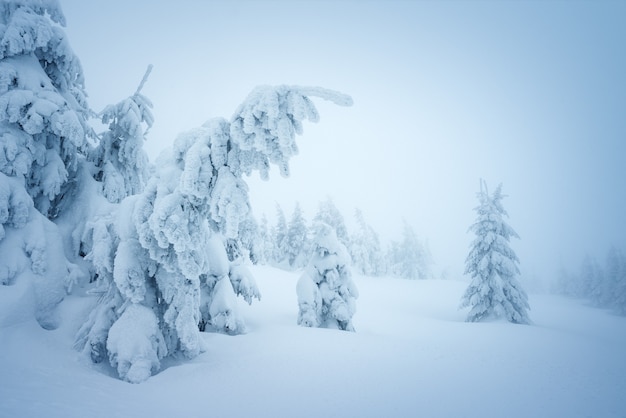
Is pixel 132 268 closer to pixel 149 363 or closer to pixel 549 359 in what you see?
pixel 149 363

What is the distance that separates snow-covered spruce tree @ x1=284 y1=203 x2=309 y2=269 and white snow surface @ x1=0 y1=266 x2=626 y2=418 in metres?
35.5

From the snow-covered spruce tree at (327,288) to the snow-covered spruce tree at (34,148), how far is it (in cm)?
936

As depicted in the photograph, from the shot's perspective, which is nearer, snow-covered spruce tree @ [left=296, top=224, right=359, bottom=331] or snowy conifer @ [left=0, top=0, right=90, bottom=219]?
snowy conifer @ [left=0, top=0, right=90, bottom=219]

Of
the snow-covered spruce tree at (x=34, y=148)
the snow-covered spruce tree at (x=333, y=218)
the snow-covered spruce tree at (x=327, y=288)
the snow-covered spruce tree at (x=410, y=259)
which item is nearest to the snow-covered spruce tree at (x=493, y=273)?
the snow-covered spruce tree at (x=327, y=288)

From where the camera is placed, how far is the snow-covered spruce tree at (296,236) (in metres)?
47.7

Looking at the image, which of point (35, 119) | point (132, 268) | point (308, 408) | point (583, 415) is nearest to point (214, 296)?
point (132, 268)

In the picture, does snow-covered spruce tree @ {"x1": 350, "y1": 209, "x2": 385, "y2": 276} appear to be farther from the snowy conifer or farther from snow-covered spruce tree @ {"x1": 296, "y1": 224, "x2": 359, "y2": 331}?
the snowy conifer

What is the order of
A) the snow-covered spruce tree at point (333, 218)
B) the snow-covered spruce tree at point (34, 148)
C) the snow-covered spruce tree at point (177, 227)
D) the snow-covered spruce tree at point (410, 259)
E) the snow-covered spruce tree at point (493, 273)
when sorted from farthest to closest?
the snow-covered spruce tree at point (410, 259) → the snow-covered spruce tree at point (333, 218) → the snow-covered spruce tree at point (493, 273) → the snow-covered spruce tree at point (34, 148) → the snow-covered spruce tree at point (177, 227)

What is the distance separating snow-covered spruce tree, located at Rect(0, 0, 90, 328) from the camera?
286 inches

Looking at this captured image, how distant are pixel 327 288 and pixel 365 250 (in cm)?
3564

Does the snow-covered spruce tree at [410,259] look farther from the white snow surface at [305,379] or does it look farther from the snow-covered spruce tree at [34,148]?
the snow-covered spruce tree at [34,148]

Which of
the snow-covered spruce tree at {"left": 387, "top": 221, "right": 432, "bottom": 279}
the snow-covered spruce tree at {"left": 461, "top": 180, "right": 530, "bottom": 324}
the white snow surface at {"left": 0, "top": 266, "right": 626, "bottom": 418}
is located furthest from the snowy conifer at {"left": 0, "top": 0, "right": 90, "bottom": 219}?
the snow-covered spruce tree at {"left": 387, "top": 221, "right": 432, "bottom": 279}

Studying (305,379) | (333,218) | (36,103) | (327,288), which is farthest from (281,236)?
(36,103)

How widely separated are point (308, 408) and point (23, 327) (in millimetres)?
6599
